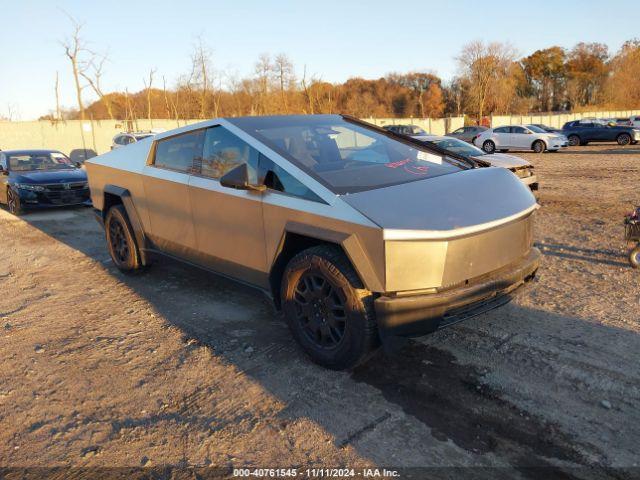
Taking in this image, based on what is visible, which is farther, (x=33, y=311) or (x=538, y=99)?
(x=538, y=99)

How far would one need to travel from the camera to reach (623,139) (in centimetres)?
2655

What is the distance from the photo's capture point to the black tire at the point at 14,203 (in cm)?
994

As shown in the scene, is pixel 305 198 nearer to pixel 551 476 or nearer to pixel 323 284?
pixel 323 284

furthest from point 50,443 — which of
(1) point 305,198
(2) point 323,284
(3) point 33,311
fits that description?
(3) point 33,311

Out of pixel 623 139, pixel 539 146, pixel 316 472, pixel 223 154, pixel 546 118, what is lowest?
pixel 316 472

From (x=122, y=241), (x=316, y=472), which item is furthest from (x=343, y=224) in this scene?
(x=122, y=241)

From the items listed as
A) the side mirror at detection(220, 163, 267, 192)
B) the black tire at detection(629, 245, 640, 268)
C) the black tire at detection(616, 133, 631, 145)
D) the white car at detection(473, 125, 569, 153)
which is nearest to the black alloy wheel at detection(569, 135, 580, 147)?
the black tire at detection(616, 133, 631, 145)

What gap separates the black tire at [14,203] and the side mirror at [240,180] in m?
8.39

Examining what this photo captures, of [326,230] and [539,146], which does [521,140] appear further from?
[326,230]

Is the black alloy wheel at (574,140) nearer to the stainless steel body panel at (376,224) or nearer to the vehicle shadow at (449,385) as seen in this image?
the vehicle shadow at (449,385)

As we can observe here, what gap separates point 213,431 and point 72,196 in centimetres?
900

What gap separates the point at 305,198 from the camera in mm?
3207

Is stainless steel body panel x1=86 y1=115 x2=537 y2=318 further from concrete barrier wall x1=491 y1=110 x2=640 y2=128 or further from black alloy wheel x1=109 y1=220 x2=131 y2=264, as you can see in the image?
concrete barrier wall x1=491 y1=110 x2=640 y2=128

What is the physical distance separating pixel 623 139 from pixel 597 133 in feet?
4.61
